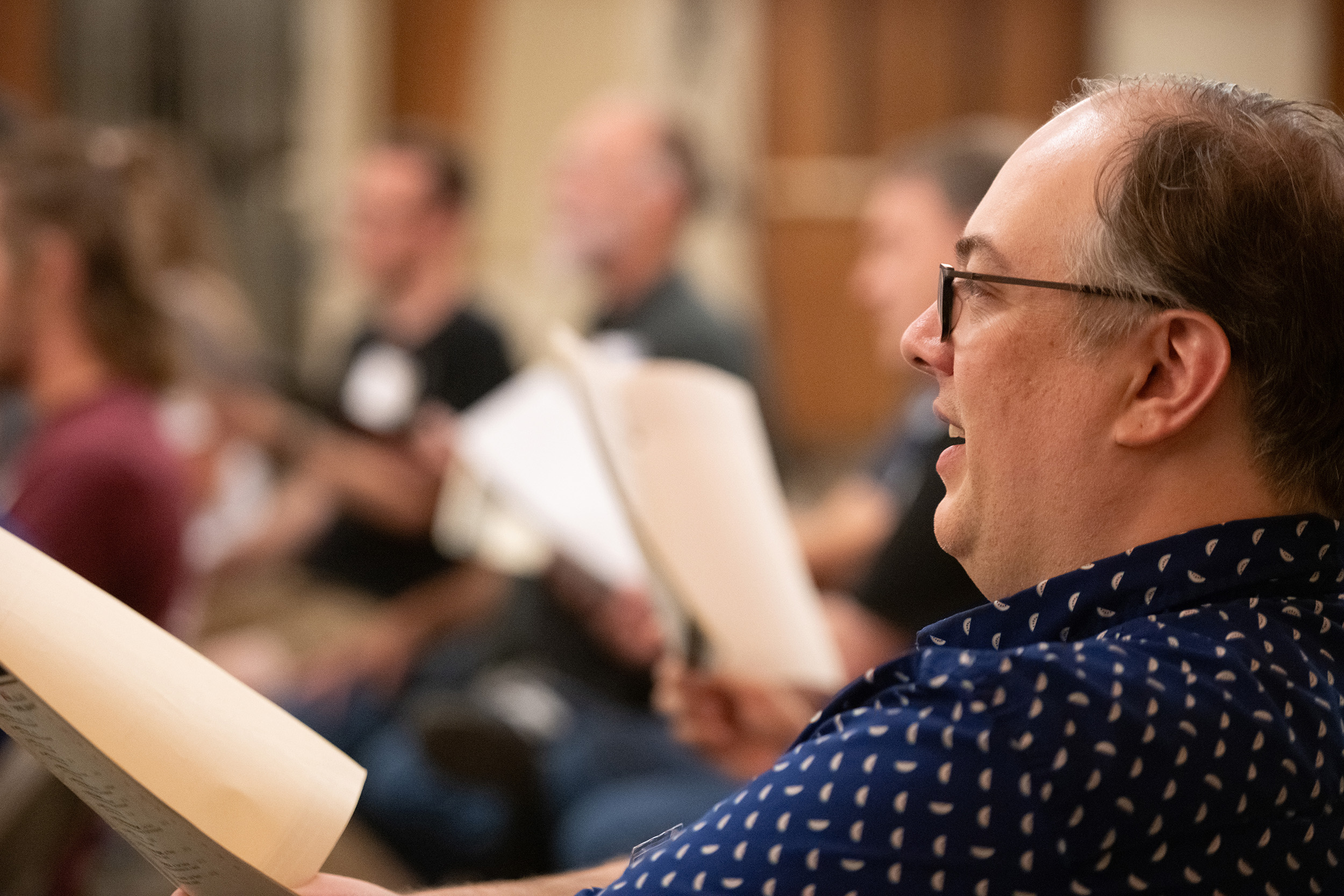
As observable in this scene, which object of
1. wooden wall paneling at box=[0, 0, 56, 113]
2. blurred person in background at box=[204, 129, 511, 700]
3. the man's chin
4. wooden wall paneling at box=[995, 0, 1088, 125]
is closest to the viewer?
the man's chin

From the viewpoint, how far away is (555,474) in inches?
82.4

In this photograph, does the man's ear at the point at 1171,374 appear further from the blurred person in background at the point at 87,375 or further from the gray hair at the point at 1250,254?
the blurred person in background at the point at 87,375

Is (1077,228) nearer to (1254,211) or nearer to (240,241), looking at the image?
(1254,211)

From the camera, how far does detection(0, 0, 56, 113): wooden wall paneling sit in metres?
5.19

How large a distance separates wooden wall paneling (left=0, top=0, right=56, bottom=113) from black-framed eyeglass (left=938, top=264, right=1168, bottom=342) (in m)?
5.17

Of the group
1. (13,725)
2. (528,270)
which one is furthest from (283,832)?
(528,270)

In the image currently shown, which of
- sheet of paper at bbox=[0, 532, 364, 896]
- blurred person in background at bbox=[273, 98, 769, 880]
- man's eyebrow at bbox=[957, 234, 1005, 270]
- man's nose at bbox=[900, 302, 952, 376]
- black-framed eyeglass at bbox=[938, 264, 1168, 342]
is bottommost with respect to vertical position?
blurred person in background at bbox=[273, 98, 769, 880]

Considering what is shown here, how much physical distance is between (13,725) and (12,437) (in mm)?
2146

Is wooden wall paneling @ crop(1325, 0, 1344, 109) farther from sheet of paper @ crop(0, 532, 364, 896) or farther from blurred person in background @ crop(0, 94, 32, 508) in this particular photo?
sheet of paper @ crop(0, 532, 364, 896)

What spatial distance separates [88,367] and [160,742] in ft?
4.84

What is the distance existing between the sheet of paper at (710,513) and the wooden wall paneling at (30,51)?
15.0ft

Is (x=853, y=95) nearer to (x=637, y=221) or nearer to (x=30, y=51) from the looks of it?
(x=30, y=51)

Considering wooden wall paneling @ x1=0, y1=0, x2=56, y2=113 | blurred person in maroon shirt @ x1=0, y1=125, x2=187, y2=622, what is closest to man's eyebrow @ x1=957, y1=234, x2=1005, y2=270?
blurred person in maroon shirt @ x1=0, y1=125, x2=187, y2=622

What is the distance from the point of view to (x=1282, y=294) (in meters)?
0.79
